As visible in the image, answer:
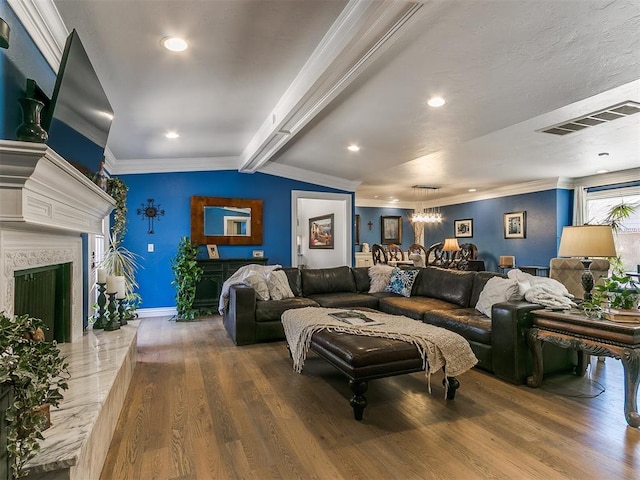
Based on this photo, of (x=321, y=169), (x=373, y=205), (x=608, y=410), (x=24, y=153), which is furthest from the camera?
(x=373, y=205)

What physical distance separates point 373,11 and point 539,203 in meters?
6.69

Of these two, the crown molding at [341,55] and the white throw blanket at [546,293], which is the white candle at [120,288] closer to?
the crown molding at [341,55]

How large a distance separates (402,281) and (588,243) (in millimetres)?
2352

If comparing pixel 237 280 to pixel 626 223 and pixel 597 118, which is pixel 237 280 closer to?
pixel 597 118

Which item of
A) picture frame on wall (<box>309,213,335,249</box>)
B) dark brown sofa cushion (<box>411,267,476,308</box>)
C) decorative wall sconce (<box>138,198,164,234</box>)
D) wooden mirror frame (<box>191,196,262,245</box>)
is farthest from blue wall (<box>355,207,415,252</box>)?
decorative wall sconce (<box>138,198,164,234</box>)

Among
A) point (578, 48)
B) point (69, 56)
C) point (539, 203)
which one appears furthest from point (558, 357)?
point (539, 203)

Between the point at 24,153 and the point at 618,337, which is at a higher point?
the point at 24,153

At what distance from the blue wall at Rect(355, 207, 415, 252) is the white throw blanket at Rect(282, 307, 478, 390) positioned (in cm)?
684

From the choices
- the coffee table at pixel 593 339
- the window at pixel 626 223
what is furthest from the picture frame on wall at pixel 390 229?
the coffee table at pixel 593 339

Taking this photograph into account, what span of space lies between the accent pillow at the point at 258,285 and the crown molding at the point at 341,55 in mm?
1761

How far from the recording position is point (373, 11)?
1.89 metres

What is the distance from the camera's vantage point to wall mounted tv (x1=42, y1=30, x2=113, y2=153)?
1752 mm

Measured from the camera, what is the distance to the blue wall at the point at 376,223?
33.3 feet

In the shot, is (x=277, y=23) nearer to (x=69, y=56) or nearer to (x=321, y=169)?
(x=69, y=56)
